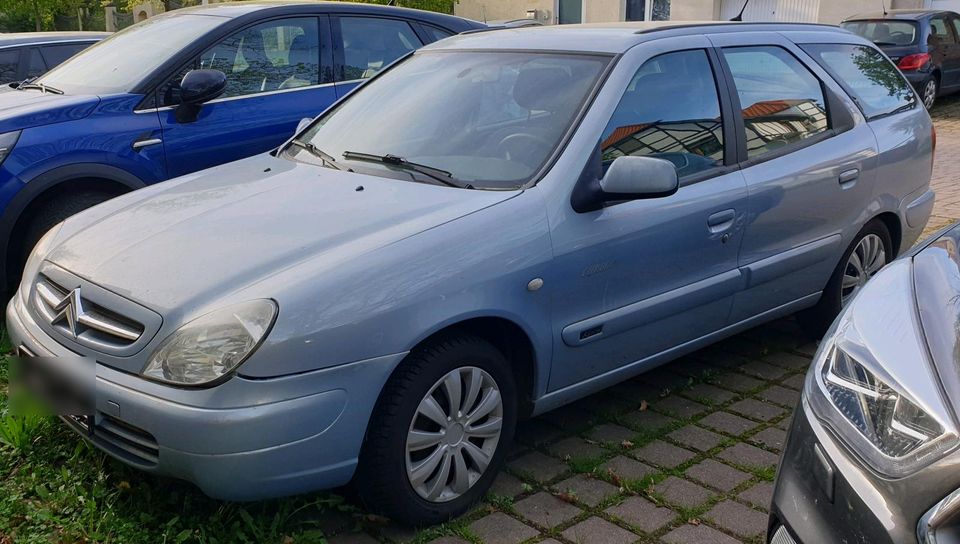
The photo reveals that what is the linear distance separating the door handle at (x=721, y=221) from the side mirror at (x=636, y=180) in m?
Result: 0.56

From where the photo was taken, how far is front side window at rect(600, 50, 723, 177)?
3.77m

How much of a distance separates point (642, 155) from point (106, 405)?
2.21m

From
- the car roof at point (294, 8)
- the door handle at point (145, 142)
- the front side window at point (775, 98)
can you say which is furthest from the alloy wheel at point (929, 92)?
the door handle at point (145, 142)

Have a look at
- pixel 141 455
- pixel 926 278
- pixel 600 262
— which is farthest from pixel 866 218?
pixel 141 455

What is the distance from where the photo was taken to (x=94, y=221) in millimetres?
3670

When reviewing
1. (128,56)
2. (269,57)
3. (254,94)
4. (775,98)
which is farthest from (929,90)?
(128,56)

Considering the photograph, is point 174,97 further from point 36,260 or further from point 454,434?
point 454,434

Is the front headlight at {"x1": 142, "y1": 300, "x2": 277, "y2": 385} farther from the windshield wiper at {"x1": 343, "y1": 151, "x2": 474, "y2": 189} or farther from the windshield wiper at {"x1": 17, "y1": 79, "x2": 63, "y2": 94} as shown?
the windshield wiper at {"x1": 17, "y1": 79, "x2": 63, "y2": 94}

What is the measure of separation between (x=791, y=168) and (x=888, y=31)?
11779mm

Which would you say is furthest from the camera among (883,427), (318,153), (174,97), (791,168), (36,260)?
(174,97)

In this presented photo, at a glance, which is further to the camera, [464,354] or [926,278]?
[464,354]

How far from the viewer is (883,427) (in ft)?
6.79

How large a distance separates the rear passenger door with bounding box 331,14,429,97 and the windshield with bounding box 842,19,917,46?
1019cm

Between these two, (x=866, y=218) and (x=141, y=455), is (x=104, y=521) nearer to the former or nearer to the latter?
(x=141, y=455)
